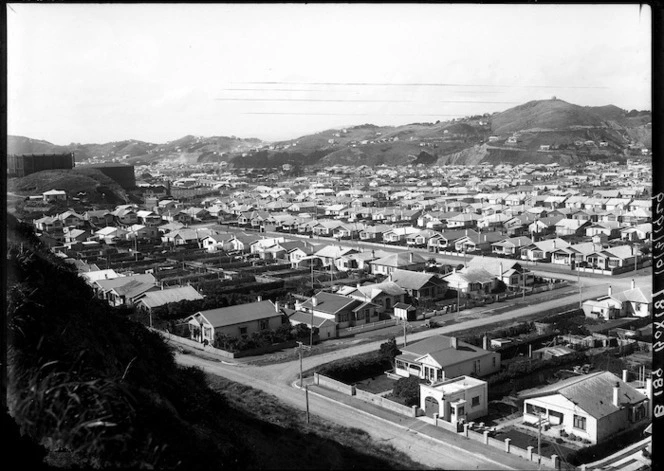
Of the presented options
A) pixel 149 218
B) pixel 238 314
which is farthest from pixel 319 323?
pixel 149 218

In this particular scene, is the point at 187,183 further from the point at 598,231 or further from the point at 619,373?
the point at 619,373

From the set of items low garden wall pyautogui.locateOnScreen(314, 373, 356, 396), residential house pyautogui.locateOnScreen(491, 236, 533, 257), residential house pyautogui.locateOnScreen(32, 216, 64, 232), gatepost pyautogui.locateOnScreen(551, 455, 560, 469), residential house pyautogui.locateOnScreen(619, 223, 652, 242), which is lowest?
gatepost pyautogui.locateOnScreen(551, 455, 560, 469)

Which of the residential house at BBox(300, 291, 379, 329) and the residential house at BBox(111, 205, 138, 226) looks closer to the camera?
the residential house at BBox(300, 291, 379, 329)

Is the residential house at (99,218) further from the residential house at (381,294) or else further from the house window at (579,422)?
the house window at (579,422)

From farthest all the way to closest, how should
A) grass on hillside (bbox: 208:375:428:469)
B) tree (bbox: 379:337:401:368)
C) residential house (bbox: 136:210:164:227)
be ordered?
residential house (bbox: 136:210:164:227), tree (bbox: 379:337:401:368), grass on hillside (bbox: 208:375:428:469)

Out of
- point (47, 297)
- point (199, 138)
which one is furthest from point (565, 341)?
point (199, 138)

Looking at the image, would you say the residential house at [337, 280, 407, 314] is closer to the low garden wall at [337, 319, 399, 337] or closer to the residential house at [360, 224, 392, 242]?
the low garden wall at [337, 319, 399, 337]

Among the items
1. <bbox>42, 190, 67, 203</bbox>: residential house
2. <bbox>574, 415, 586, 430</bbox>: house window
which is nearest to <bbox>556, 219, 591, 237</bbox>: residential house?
<bbox>574, 415, 586, 430</bbox>: house window

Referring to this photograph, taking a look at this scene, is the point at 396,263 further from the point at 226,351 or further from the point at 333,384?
the point at 333,384
